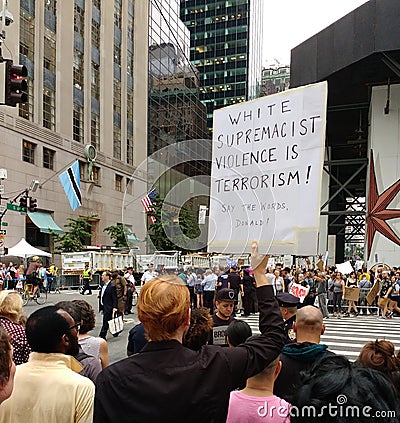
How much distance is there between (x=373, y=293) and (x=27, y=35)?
32.1 metres

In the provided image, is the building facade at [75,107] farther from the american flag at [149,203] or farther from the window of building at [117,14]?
the american flag at [149,203]

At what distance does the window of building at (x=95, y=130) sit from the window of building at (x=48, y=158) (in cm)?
576

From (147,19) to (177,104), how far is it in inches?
1695

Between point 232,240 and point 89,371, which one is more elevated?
point 232,240

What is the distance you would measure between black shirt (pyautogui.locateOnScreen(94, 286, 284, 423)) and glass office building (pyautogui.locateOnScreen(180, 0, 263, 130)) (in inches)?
3051

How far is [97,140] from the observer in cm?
4669

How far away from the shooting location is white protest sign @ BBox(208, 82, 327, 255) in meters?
3.59

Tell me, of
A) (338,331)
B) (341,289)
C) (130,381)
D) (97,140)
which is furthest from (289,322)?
(97,140)

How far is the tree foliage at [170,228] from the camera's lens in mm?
3547

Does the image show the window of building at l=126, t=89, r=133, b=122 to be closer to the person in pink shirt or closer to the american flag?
the american flag

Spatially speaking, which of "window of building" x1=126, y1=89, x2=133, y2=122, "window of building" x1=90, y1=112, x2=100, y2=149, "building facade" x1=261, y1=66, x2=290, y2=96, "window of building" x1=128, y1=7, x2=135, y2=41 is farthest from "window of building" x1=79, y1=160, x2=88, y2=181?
"building facade" x1=261, y1=66, x2=290, y2=96

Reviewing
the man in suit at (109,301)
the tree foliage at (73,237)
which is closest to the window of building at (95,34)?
the tree foliage at (73,237)

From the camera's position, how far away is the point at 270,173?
12.5 feet

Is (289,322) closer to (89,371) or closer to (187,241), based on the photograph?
(187,241)
